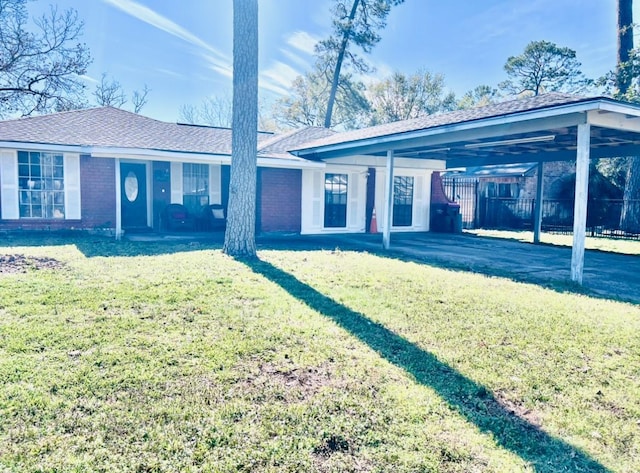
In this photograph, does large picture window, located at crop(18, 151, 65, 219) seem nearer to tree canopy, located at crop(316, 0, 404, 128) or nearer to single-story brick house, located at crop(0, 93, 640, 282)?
single-story brick house, located at crop(0, 93, 640, 282)

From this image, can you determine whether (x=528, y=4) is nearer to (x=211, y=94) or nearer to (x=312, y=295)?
(x=312, y=295)

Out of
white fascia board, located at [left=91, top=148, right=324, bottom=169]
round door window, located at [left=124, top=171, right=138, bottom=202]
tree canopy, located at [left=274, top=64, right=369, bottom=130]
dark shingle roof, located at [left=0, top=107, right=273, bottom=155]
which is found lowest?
round door window, located at [left=124, top=171, right=138, bottom=202]

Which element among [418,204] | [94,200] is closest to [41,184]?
[94,200]

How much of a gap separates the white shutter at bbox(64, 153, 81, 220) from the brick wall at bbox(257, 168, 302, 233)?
5462 mm

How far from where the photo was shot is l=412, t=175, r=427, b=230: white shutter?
17.7 meters

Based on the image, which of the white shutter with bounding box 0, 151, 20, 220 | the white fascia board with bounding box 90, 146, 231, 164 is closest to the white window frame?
the white shutter with bounding box 0, 151, 20, 220

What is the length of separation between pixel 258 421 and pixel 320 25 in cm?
2786

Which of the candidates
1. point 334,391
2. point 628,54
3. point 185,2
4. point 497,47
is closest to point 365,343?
point 334,391

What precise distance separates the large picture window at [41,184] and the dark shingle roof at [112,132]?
707mm

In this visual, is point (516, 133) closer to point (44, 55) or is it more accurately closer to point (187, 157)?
point (187, 157)

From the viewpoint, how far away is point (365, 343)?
4582mm

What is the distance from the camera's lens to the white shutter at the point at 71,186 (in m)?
13.0

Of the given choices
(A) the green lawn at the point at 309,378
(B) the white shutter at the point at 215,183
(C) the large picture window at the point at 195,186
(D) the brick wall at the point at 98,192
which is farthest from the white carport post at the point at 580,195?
(D) the brick wall at the point at 98,192

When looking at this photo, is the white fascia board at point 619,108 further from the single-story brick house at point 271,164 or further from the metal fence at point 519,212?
the metal fence at point 519,212
